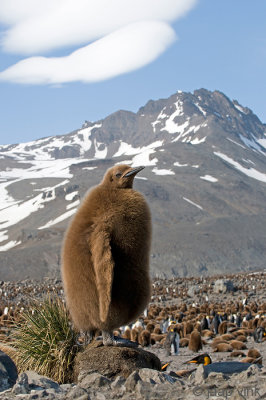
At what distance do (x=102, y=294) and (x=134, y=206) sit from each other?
40.0 inches

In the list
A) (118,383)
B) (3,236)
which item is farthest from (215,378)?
(3,236)

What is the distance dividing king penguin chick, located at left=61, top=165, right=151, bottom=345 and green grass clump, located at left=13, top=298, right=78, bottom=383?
596mm

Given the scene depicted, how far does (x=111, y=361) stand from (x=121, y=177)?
6.52 ft

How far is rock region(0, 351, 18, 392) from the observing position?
210 inches

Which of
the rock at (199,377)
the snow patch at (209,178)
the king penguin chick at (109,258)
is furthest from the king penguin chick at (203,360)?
the snow patch at (209,178)

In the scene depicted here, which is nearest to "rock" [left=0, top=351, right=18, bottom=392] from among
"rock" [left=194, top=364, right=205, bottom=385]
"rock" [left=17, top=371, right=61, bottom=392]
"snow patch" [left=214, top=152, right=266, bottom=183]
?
"rock" [left=17, top=371, right=61, bottom=392]

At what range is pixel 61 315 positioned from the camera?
645 cm

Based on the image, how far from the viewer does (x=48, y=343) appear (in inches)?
245

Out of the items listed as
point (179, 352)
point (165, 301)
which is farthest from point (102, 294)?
point (165, 301)

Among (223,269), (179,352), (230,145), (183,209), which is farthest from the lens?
(230,145)

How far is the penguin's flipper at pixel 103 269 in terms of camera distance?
5023 mm

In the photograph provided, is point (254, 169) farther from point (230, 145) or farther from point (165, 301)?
point (165, 301)

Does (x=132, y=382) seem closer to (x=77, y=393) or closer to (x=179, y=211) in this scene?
(x=77, y=393)

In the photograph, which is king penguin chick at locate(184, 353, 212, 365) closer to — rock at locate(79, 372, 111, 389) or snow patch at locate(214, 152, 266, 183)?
rock at locate(79, 372, 111, 389)
